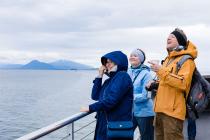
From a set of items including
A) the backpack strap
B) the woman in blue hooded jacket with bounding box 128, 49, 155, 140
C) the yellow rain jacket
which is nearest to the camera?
the yellow rain jacket

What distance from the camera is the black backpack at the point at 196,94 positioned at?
4688 mm

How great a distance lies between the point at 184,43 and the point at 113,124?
1.24 m

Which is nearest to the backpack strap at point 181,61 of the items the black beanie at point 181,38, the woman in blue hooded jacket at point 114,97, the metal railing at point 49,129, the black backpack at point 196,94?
the black backpack at point 196,94

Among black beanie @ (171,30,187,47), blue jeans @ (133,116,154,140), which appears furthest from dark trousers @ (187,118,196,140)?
black beanie @ (171,30,187,47)

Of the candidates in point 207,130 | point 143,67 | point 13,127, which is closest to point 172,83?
point 143,67

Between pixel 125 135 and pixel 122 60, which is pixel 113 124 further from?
pixel 122 60

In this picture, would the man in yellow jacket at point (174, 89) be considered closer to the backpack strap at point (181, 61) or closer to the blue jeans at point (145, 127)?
the backpack strap at point (181, 61)

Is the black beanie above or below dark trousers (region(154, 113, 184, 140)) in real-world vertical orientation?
above

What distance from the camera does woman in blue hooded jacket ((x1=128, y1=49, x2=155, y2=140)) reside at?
564cm

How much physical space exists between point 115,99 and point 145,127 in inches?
65.1

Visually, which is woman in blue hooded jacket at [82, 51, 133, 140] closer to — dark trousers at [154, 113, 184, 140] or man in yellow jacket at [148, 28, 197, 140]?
man in yellow jacket at [148, 28, 197, 140]

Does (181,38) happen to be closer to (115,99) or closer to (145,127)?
(115,99)

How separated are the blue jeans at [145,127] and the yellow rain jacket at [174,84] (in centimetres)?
79

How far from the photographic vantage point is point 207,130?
26.9 ft
